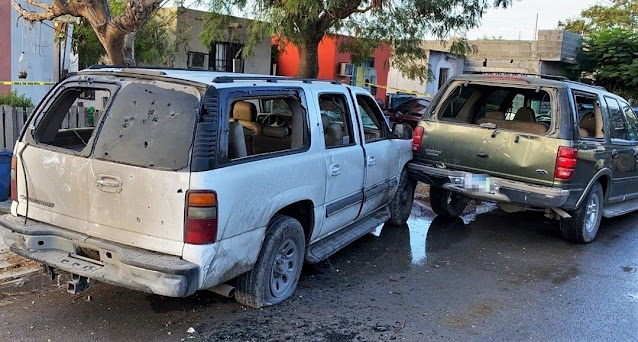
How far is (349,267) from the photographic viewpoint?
5793mm

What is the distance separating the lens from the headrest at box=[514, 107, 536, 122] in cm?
788

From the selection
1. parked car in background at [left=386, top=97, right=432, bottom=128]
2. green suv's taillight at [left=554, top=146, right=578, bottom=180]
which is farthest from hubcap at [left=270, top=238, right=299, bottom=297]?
parked car in background at [left=386, top=97, right=432, bottom=128]

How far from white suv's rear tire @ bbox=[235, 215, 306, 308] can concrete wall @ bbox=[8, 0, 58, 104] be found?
940 centimetres

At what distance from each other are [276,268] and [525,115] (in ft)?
15.8

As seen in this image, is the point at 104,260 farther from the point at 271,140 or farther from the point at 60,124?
the point at 271,140

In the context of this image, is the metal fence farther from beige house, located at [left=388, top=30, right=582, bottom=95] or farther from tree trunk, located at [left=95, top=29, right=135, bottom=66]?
beige house, located at [left=388, top=30, right=582, bottom=95]

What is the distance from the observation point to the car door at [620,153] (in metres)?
7.49

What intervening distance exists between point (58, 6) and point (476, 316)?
6.58 metres

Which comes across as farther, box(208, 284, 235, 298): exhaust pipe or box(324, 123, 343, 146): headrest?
box(324, 123, 343, 146): headrest

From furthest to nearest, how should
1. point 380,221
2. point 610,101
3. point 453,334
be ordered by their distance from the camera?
point 610,101 < point 380,221 < point 453,334

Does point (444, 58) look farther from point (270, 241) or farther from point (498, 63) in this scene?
point (270, 241)

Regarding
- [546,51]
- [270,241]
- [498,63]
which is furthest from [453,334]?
[498,63]

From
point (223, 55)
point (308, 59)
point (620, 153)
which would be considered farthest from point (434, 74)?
point (620, 153)

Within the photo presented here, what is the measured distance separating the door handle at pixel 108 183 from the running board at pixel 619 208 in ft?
20.4
